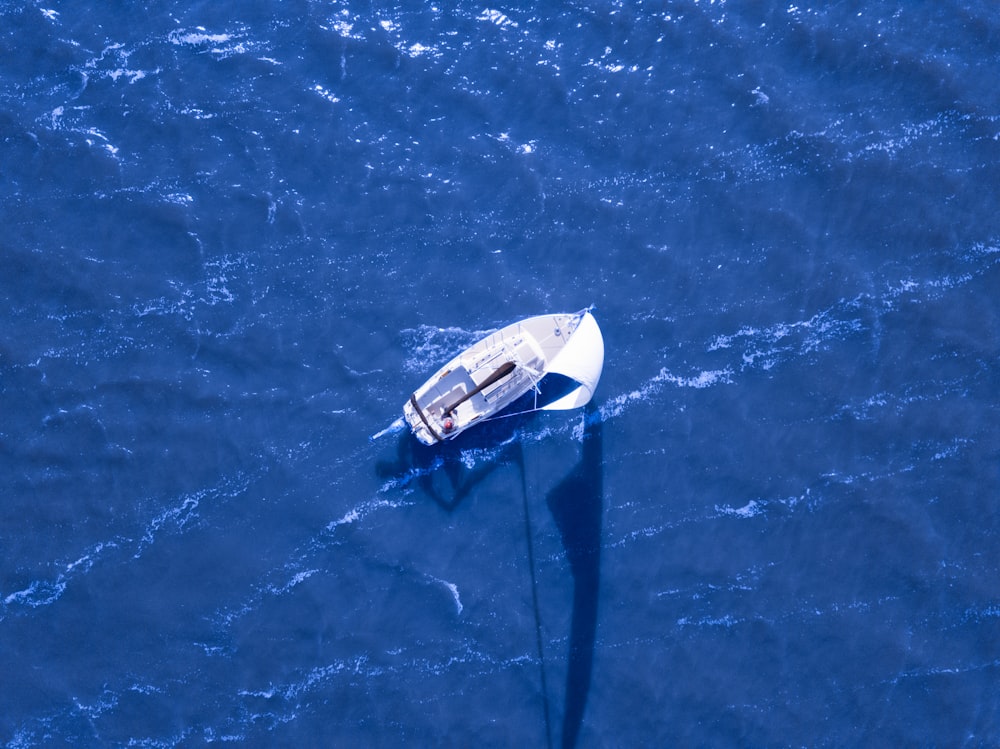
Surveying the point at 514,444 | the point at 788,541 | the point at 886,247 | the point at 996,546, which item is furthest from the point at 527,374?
the point at 996,546

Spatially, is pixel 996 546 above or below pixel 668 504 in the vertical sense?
below

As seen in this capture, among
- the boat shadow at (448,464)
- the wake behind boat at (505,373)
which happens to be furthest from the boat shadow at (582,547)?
the wake behind boat at (505,373)

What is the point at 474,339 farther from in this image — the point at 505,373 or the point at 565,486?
the point at 565,486

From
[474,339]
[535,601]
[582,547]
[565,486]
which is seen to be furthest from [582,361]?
[535,601]

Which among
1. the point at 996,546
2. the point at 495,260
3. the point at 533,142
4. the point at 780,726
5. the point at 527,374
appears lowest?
the point at 780,726

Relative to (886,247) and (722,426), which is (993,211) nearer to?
(886,247)

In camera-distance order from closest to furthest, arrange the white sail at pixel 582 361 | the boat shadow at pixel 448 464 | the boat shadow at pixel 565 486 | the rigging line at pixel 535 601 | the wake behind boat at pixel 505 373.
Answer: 1. the white sail at pixel 582 361
2. the wake behind boat at pixel 505 373
3. the rigging line at pixel 535 601
4. the boat shadow at pixel 565 486
5. the boat shadow at pixel 448 464

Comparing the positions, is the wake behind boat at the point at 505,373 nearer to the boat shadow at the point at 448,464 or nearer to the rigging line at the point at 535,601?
the boat shadow at the point at 448,464
